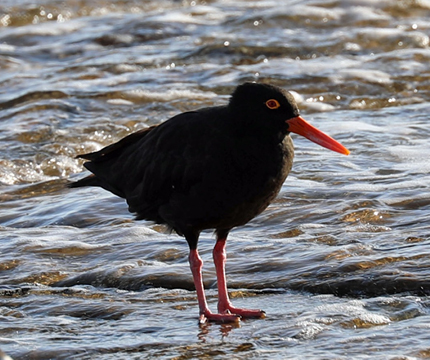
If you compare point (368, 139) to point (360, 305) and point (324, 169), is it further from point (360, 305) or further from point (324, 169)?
point (360, 305)

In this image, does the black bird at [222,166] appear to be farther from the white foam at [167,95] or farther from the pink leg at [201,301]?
the white foam at [167,95]

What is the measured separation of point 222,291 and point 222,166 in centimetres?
74

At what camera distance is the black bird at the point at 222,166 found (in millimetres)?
4496

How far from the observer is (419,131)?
825cm

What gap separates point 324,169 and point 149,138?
2.44 metres

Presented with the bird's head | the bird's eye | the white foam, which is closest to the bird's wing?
the bird's head

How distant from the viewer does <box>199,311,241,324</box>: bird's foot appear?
4.56 meters

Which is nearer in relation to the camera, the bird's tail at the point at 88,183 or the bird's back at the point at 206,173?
the bird's back at the point at 206,173

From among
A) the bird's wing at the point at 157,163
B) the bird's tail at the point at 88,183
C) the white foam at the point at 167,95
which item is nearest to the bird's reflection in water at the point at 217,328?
the bird's wing at the point at 157,163

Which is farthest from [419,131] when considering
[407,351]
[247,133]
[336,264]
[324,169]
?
[407,351]

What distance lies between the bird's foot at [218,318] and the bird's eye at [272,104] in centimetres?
111

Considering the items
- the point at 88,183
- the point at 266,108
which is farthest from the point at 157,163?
the point at 88,183

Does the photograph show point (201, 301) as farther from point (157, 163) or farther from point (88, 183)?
point (88, 183)

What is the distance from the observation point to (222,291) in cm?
479
